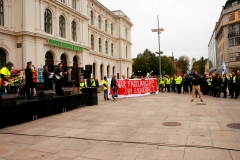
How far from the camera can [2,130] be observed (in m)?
7.25

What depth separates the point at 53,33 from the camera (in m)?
25.3

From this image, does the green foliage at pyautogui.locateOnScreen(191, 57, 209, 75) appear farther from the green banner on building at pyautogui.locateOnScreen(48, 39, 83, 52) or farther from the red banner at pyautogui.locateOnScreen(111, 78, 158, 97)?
the green banner on building at pyautogui.locateOnScreen(48, 39, 83, 52)

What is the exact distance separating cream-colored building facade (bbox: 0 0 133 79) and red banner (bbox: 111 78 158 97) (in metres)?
5.73

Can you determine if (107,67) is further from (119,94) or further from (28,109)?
(28,109)

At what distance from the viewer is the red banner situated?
1773cm

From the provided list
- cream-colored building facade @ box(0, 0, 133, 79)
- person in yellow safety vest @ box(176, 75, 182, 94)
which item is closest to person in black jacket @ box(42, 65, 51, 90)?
cream-colored building facade @ box(0, 0, 133, 79)

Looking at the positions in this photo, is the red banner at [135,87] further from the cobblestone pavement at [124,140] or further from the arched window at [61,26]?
the arched window at [61,26]

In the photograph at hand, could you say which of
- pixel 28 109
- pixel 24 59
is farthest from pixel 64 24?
pixel 28 109

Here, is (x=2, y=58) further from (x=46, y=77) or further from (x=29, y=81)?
(x=29, y=81)

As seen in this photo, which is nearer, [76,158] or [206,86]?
[76,158]

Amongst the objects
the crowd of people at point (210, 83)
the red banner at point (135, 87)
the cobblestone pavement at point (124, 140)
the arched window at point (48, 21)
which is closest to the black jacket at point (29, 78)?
the cobblestone pavement at point (124, 140)

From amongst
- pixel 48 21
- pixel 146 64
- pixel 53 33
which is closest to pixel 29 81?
pixel 53 33

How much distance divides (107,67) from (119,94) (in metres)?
28.5

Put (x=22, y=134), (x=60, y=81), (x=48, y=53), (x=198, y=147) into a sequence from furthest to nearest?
1. (x=48, y=53)
2. (x=60, y=81)
3. (x=22, y=134)
4. (x=198, y=147)
